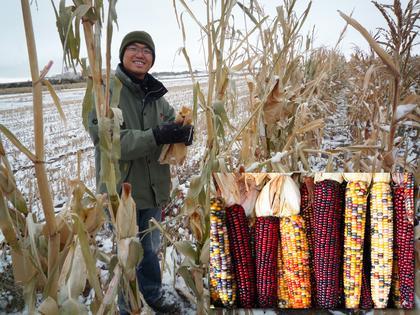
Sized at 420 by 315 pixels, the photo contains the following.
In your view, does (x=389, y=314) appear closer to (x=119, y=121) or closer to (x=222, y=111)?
(x=222, y=111)

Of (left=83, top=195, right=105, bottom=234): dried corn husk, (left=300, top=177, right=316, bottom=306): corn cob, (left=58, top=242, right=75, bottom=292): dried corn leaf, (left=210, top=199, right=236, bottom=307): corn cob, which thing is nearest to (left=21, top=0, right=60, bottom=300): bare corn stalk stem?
(left=58, top=242, right=75, bottom=292): dried corn leaf

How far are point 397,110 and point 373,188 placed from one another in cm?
30

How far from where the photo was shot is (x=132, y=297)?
1.03 metres

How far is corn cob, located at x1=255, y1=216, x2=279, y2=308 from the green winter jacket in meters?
0.72

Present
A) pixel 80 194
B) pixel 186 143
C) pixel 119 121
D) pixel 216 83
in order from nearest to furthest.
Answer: pixel 119 121, pixel 80 194, pixel 216 83, pixel 186 143

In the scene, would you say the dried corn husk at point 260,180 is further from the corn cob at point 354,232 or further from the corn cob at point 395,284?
the corn cob at point 395,284

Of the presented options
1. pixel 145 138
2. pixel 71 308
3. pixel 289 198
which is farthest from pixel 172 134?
pixel 71 308

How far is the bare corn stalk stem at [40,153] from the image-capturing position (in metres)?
0.67

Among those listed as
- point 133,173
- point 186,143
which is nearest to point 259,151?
point 186,143

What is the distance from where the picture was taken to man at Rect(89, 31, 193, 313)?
148 centimetres

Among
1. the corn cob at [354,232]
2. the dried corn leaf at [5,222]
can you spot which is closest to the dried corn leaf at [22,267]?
the dried corn leaf at [5,222]

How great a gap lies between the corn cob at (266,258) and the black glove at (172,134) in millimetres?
654

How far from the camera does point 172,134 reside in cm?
147

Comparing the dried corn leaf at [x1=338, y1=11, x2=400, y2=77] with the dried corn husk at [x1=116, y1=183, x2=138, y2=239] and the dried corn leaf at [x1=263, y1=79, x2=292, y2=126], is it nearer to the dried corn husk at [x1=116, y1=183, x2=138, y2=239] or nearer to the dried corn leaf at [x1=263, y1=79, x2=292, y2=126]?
the dried corn leaf at [x1=263, y1=79, x2=292, y2=126]
